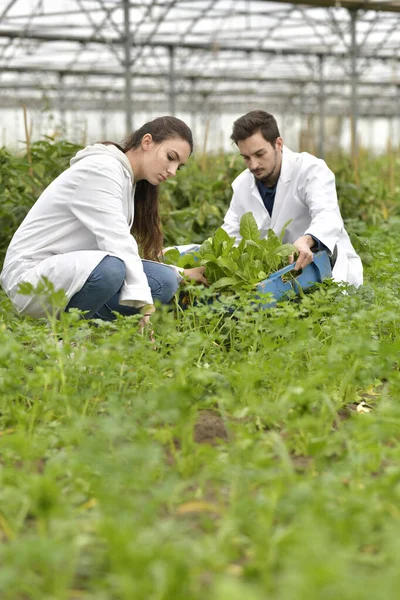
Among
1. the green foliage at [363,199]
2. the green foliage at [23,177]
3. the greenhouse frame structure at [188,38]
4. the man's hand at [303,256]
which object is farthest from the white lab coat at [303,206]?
the greenhouse frame structure at [188,38]

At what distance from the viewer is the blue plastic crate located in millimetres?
Answer: 3508

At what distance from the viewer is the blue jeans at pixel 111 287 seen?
3393mm

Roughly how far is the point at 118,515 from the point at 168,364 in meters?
0.83

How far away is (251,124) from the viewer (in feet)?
13.2

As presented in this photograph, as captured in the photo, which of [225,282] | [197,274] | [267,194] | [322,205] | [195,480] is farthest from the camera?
[267,194]

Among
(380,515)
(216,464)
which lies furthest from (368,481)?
(216,464)

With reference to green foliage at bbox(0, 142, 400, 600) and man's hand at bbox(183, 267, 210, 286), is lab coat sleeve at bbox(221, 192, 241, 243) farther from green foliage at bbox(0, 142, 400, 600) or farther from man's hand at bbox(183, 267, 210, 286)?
green foliage at bbox(0, 142, 400, 600)

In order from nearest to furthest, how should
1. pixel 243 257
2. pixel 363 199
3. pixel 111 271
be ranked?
pixel 111 271 → pixel 243 257 → pixel 363 199

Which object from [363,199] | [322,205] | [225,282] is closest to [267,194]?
[322,205]

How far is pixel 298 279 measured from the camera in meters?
3.76

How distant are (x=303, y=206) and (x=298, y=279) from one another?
2.42ft

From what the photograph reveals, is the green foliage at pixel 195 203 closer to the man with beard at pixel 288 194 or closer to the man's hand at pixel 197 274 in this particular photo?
the man with beard at pixel 288 194

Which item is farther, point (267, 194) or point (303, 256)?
point (267, 194)

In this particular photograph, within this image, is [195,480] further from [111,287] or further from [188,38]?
[188,38]
